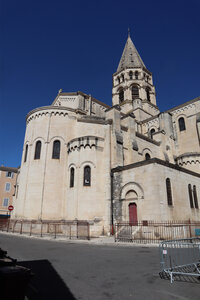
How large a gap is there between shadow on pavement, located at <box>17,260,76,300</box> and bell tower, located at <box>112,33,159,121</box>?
104ft

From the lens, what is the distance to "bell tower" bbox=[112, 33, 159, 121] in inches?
1453

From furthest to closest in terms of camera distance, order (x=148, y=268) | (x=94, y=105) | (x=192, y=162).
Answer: (x=94, y=105)
(x=192, y=162)
(x=148, y=268)

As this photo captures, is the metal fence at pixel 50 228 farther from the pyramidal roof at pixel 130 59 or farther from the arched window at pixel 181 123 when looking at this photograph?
the pyramidal roof at pixel 130 59

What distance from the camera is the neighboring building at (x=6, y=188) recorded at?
3760 cm

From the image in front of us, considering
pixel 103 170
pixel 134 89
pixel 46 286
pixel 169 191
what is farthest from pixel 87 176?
pixel 134 89

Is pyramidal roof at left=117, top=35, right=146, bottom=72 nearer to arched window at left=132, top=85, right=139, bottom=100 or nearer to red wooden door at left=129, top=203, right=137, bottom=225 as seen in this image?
arched window at left=132, top=85, right=139, bottom=100

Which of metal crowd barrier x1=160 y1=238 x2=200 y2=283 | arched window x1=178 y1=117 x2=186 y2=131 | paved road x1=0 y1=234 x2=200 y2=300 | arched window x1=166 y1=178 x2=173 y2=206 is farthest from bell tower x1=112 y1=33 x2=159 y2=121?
paved road x1=0 y1=234 x2=200 y2=300

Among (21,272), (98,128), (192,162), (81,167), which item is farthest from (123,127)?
(21,272)

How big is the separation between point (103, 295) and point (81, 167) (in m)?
15.7

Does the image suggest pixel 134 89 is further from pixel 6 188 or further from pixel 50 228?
pixel 6 188

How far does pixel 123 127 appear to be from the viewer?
75.5 ft

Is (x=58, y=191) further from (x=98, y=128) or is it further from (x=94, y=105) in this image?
(x=94, y=105)

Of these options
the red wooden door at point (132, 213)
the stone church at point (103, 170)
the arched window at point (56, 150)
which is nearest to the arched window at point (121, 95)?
the stone church at point (103, 170)

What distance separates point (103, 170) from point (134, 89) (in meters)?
25.5
